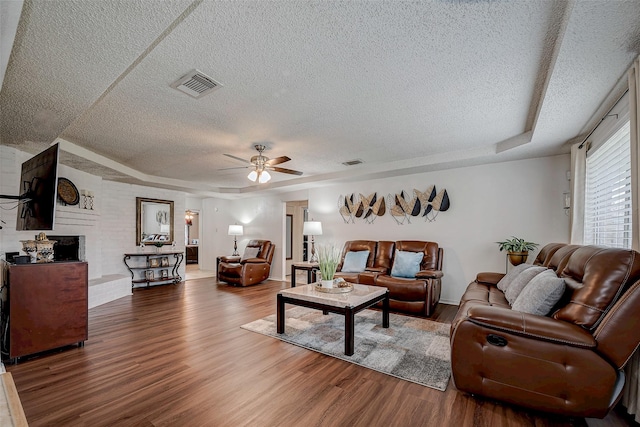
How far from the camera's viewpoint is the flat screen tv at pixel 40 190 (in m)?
2.39

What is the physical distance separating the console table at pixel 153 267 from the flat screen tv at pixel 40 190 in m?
3.69

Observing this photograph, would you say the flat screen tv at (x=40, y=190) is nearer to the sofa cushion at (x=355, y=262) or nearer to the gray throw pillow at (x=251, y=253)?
the sofa cushion at (x=355, y=262)

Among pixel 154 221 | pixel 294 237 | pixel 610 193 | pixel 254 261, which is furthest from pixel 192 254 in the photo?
pixel 610 193

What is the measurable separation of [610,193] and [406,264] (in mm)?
2509

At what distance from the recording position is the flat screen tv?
2.39 m

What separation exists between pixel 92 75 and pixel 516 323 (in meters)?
3.37

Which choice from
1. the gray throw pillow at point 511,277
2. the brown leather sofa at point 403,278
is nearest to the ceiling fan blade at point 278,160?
the brown leather sofa at point 403,278

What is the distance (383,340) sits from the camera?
3.13 m

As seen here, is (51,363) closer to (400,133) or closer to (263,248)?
(400,133)

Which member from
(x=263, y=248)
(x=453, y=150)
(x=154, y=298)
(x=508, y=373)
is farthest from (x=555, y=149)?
(x=154, y=298)

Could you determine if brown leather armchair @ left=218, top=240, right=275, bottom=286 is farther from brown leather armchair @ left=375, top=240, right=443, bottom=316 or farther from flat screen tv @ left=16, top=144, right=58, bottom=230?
flat screen tv @ left=16, top=144, right=58, bottom=230

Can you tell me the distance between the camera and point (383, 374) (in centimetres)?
243

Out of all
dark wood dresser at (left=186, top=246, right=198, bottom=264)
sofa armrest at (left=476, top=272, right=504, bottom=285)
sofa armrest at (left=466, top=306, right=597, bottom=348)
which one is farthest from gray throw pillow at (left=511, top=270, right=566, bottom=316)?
dark wood dresser at (left=186, top=246, right=198, bottom=264)

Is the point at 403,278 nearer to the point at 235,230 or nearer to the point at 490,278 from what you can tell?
the point at 490,278
